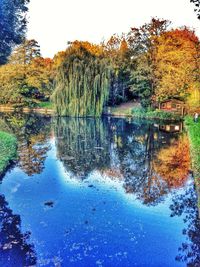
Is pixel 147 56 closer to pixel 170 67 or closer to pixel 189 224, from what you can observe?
pixel 170 67

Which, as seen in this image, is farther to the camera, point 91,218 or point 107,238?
point 91,218

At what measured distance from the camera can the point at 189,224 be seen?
29.6 ft

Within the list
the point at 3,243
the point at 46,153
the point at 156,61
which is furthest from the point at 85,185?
the point at 156,61

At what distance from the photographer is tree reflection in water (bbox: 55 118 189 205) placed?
1282 cm

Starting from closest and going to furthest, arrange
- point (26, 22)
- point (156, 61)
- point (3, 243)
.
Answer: point (3, 243), point (26, 22), point (156, 61)

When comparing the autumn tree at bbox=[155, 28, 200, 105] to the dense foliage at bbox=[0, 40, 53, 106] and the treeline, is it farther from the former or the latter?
the dense foliage at bbox=[0, 40, 53, 106]

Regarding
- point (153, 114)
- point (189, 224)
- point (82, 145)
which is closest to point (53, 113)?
point (153, 114)

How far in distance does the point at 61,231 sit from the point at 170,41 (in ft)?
111

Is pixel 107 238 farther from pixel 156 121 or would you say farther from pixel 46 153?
pixel 156 121

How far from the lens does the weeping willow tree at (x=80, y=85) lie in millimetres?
35625

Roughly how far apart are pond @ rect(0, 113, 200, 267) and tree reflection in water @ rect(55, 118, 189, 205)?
0.16 ft

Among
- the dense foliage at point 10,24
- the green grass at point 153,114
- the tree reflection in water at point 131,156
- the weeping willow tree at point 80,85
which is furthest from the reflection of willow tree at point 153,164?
the weeping willow tree at point 80,85

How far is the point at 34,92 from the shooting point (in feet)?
160

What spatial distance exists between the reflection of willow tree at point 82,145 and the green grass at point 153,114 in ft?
22.5
